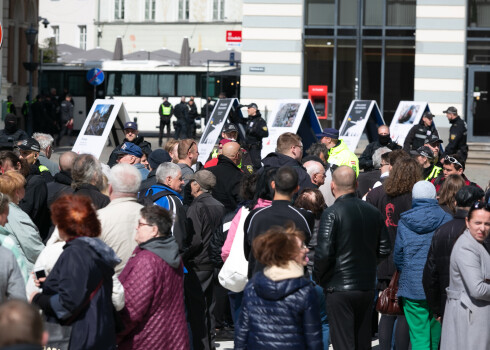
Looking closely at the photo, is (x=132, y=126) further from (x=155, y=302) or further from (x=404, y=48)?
(x=404, y=48)

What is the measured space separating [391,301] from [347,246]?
107cm

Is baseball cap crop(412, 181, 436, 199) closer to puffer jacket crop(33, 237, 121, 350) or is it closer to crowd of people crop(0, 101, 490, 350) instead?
crowd of people crop(0, 101, 490, 350)

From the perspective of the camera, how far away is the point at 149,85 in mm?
46906

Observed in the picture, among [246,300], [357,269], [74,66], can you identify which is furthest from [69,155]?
[74,66]

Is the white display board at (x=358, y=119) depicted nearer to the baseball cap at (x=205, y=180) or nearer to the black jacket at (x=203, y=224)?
the baseball cap at (x=205, y=180)

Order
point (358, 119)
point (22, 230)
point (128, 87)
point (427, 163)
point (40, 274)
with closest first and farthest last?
point (40, 274), point (22, 230), point (427, 163), point (358, 119), point (128, 87)

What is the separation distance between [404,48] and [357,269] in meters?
23.0

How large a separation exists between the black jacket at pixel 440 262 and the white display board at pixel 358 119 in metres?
14.3

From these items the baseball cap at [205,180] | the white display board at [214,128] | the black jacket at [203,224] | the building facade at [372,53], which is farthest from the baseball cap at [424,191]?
the building facade at [372,53]

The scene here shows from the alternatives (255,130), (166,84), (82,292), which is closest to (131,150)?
(82,292)

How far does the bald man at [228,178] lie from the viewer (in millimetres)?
10586

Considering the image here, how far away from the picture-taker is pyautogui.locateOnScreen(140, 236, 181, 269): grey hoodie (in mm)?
6605

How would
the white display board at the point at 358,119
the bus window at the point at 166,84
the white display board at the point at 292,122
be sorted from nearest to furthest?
the white display board at the point at 292,122 < the white display board at the point at 358,119 < the bus window at the point at 166,84

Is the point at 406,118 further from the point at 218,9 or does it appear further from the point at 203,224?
the point at 218,9
